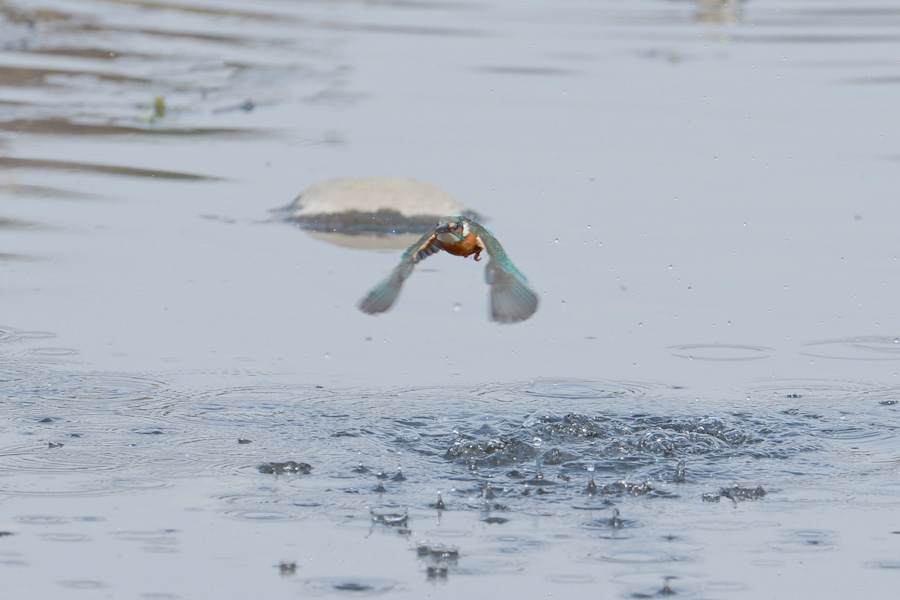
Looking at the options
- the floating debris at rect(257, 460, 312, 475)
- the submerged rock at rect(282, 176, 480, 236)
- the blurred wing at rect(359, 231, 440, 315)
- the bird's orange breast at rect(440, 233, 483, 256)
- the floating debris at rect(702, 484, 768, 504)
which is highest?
the submerged rock at rect(282, 176, 480, 236)

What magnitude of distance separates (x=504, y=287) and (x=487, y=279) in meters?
0.06

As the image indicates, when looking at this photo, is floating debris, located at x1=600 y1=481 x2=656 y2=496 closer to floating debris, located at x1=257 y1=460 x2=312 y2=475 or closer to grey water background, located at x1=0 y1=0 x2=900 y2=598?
grey water background, located at x1=0 y1=0 x2=900 y2=598

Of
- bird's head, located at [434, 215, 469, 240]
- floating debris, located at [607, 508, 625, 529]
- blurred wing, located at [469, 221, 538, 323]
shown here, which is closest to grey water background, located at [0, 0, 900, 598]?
floating debris, located at [607, 508, 625, 529]

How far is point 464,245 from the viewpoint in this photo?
15.8 feet

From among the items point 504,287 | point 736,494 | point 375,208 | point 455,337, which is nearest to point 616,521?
point 736,494

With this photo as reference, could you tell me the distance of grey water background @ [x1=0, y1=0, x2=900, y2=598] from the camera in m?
4.21

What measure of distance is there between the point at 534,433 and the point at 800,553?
1282mm

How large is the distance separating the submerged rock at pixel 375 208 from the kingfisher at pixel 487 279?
134 inches

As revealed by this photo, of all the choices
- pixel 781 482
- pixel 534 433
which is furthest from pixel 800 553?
pixel 534 433

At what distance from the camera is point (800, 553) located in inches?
165

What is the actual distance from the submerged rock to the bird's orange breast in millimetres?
3410

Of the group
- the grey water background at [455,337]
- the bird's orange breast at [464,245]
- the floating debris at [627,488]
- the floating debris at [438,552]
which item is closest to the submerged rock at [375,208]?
the grey water background at [455,337]

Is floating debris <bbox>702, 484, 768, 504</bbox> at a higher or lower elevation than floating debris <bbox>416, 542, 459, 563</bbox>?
higher

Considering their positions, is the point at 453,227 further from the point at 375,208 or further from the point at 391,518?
the point at 375,208
